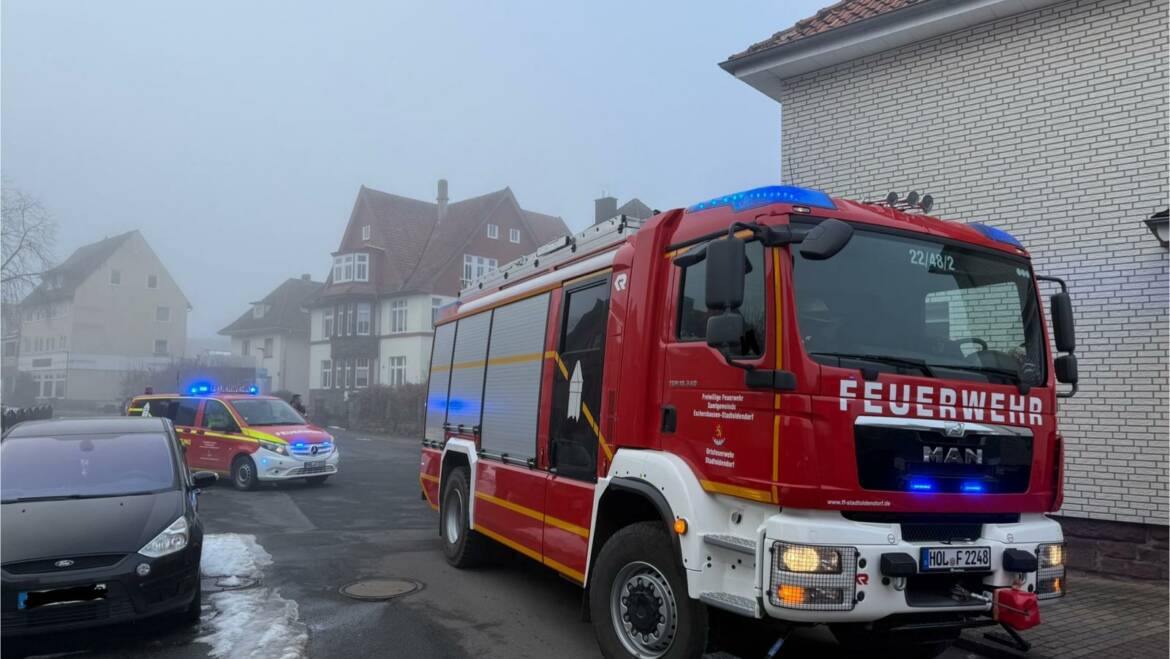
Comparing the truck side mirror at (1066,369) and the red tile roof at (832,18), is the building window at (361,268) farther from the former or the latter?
the truck side mirror at (1066,369)

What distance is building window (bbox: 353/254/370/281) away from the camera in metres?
45.1

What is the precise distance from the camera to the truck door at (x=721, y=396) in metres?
4.00

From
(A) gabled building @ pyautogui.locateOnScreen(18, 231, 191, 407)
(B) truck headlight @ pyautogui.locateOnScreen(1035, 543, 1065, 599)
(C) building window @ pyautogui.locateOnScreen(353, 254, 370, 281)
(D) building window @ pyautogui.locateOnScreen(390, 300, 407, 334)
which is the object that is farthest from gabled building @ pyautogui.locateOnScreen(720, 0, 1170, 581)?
(A) gabled building @ pyautogui.locateOnScreen(18, 231, 191, 407)

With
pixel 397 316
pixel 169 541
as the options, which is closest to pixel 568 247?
pixel 169 541

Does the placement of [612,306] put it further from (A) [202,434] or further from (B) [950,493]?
(A) [202,434]

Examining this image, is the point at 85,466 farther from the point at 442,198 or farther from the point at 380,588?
the point at 442,198

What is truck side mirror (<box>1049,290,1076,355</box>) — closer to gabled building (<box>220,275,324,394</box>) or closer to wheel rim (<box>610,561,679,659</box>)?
wheel rim (<box>610,561,679,659</box>)

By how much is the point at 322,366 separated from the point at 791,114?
42.2 m

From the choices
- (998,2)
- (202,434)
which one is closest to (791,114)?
(998,2)

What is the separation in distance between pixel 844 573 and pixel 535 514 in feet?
9.78

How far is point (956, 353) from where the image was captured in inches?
174

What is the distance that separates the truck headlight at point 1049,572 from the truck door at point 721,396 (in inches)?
68.4

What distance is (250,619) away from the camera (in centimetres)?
618

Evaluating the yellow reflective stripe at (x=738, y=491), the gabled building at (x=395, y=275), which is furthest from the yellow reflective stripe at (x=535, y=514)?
the gabled building at (x=395, y=275)
